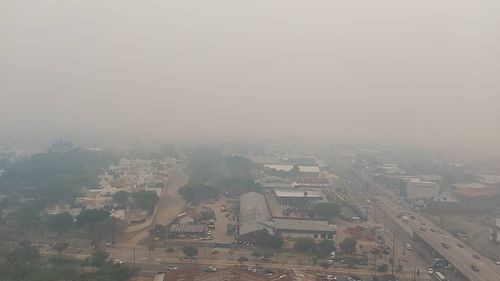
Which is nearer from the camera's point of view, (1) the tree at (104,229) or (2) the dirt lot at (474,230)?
(1) the tree at (104,229)

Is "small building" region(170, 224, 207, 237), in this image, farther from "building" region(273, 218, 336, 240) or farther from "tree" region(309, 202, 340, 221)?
"tree" region(309, 202, 340, 221)

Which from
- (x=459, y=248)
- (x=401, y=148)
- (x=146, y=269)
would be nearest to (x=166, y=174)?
(x=146, y=269)

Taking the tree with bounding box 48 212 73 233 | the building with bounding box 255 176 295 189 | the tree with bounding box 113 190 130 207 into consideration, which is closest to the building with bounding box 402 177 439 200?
the building with bounding box 255 176 295 189

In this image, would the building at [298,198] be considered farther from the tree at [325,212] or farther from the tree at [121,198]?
the tree at [121,198]

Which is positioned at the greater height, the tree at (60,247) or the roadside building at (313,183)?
the roadside building at (313,183)

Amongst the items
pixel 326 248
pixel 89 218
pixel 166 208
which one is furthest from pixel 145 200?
pixel 326 248

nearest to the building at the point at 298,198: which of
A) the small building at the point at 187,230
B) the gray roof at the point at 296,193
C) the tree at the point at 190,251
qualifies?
the gray roof at the point at 296,193

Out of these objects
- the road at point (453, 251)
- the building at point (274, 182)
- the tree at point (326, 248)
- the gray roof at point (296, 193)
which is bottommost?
the road at point (453, 251)
